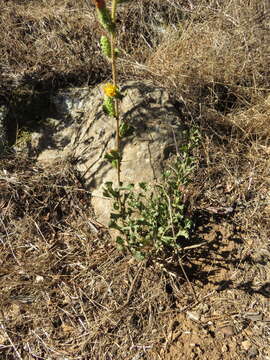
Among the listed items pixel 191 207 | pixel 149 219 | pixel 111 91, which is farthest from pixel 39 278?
pixel 111 91

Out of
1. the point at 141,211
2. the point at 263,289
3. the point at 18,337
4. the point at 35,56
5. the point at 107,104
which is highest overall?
the point at 35,56

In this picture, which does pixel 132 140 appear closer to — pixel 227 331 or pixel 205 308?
pixel 205 308

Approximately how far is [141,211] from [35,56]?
1.90 m

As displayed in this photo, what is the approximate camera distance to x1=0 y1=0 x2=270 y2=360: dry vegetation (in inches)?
75.3

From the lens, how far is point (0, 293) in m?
2.06

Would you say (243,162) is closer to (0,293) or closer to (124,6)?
(0,293)

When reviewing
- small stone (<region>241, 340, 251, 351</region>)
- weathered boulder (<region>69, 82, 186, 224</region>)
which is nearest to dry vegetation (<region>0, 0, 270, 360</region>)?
small stone (<region>241, 340, 251, 351</region>)

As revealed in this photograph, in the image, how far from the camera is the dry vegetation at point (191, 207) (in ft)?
6.27

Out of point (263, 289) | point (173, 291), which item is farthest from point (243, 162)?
point (173, 291)

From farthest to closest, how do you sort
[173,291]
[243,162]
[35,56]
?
[35,56], [243,162], [173,291]

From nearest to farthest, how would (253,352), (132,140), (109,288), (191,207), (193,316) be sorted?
(253,352)
(193,316)
(109,288)
(191,207)
(132,140)

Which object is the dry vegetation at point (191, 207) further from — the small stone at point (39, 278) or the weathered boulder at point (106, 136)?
the weathered boulder at point (106, 136)

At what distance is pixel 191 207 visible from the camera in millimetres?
2293

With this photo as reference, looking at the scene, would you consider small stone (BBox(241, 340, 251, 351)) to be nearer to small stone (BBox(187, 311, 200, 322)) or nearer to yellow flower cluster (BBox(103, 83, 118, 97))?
small stone (BBox(187, 311, 200, 322))
